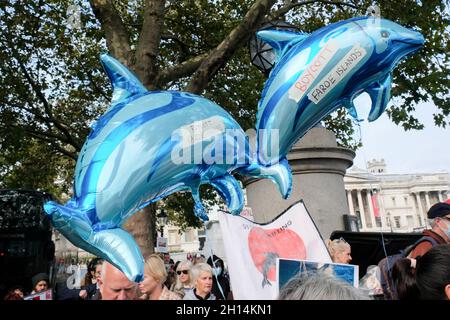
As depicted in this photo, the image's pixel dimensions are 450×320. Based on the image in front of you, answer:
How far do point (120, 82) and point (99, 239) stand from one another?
849 mm

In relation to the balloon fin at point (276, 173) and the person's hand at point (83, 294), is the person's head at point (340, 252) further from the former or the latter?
the person's hand at point (83, 294)

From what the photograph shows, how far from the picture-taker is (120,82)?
2.34m

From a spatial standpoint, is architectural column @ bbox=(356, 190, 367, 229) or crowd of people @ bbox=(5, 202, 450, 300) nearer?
crowd of people @ bbox=(5, 202, 450, 300)

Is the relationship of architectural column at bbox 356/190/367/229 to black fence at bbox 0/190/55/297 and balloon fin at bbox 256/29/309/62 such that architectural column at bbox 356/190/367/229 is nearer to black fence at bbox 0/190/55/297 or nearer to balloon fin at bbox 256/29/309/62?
black fence at bbox 0/190/55/297

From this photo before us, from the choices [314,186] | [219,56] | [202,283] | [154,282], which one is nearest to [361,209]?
[314,186]

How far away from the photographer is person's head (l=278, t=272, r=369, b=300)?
149cm

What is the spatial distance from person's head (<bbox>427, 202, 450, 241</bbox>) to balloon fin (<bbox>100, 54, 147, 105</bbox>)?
8.30ft

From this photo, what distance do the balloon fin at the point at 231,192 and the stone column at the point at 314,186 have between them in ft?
10.3

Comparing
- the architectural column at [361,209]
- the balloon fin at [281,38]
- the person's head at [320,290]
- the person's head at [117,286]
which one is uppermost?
the architectural column at [361,209]

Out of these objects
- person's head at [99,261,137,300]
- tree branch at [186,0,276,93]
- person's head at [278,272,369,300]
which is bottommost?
person's head at [278,272,369,300]

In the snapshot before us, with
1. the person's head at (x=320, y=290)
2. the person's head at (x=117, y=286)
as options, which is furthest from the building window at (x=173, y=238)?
the person's head at (x=320, y=290)

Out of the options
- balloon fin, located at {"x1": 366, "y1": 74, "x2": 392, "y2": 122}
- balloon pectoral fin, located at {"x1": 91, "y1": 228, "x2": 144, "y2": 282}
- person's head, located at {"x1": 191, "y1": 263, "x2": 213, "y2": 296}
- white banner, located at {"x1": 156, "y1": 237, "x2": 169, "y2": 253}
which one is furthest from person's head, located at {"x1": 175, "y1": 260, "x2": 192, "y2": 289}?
white banner, located at {"x1": 156, "y1": 237, "x2": 169, "y2": 253}

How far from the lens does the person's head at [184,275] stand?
4.37 meters

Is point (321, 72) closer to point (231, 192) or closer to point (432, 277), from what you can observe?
point (231, 192)
